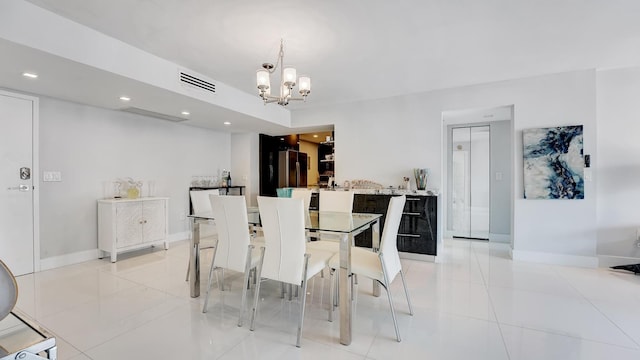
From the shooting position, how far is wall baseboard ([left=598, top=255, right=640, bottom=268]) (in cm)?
360

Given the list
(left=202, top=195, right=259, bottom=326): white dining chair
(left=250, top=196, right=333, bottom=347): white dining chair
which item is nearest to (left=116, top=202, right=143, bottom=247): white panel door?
(left=202, top=195, right=259, bottom=326): white dining chair

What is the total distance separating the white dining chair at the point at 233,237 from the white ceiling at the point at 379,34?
1.56m

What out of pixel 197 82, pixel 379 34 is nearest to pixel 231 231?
pixel 197 82

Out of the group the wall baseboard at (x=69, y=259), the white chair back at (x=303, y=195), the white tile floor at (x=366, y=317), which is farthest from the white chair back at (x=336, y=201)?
the wall baseboard at (x=69, y=259)

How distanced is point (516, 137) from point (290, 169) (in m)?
4.67

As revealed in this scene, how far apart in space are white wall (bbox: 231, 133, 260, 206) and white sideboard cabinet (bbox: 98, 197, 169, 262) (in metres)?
1.99

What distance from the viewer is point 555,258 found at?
3809 millimetres

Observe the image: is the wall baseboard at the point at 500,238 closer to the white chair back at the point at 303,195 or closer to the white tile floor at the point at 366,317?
the white tile floor at the point at 366,317

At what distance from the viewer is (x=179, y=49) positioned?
9.68ft

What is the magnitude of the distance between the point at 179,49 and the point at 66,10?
2.91 ft

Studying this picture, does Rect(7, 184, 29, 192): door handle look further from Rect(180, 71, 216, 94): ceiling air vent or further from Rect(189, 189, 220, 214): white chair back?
Rect(180, 71, 216, 94): ceiling air vent

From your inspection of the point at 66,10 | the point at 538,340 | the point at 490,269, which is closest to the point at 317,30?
the point at 66,10

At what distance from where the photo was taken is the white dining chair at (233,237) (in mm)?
2379

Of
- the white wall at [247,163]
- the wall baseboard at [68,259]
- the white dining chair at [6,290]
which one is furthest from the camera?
the white wall at [247,163]
